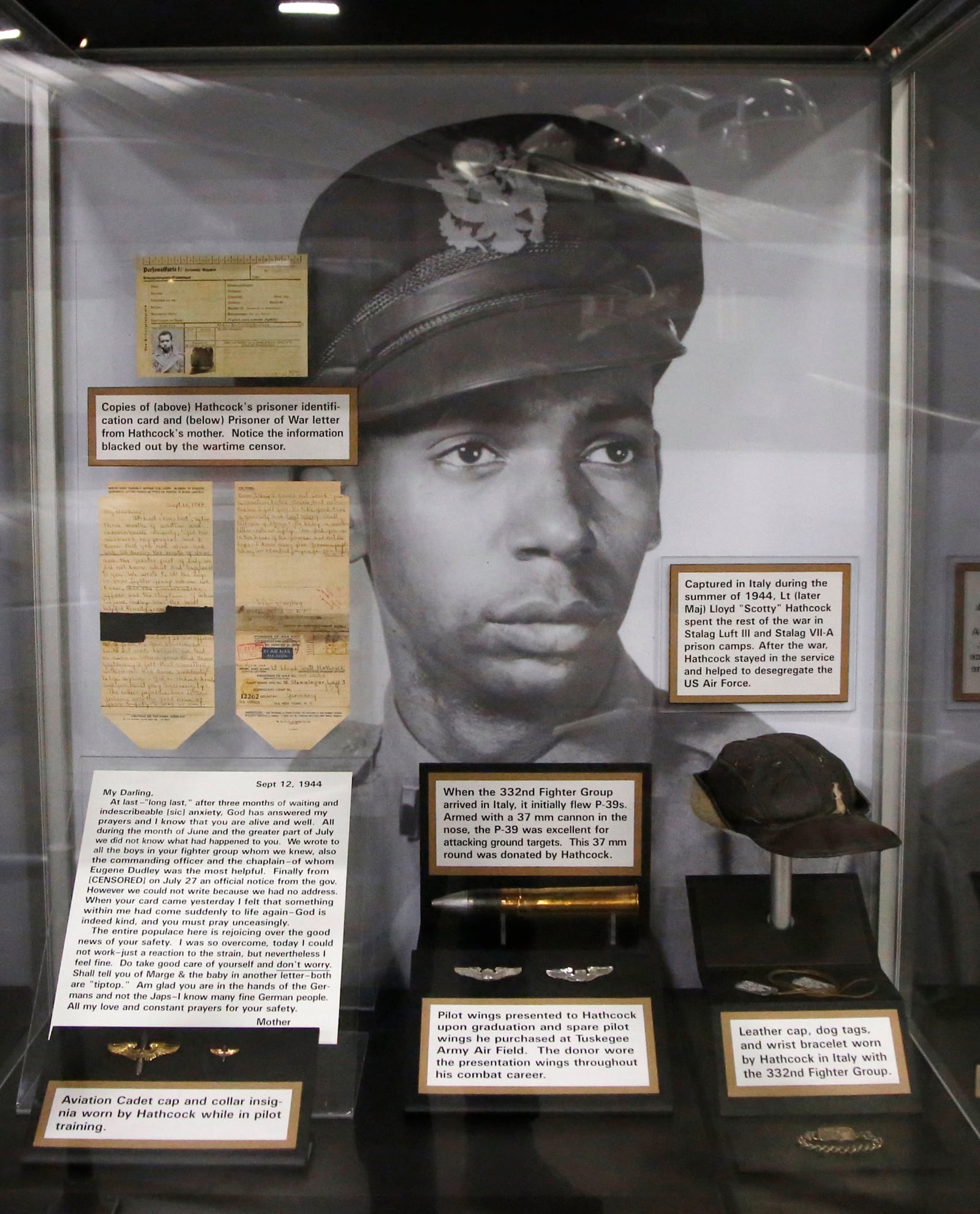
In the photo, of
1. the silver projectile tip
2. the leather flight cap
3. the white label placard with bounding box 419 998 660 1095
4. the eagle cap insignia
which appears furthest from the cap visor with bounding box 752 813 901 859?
the eagle cap insignia

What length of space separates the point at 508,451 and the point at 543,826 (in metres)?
0.62

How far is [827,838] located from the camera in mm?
1375

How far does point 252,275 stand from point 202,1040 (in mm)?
1136

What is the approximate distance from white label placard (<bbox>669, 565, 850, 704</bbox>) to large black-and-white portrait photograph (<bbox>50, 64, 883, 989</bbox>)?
0.09 feet

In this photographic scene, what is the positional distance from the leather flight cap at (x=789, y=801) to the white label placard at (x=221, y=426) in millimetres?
779

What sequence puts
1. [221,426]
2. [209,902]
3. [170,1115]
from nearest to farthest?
[170,1115] → [209,902] → [221,426]

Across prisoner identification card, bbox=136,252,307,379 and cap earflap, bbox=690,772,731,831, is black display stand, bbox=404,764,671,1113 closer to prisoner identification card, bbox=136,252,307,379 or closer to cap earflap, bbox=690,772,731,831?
cap earflap, bbox=690,772,731,831

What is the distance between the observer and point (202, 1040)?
134 cm

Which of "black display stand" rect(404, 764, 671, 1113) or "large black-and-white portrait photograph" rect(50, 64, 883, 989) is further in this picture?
"large black-and-white portrait photograph" rect(50, 64, 883, 989)

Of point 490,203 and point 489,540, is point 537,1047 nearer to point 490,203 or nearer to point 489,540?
point 489,540

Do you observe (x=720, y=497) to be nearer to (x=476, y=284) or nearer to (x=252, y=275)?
(x=476, y=284)

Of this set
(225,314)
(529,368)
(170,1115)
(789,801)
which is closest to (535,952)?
(789,801)

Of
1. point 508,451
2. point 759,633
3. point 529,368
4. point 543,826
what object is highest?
point 529,368

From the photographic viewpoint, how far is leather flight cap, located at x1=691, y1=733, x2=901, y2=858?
1374mm
